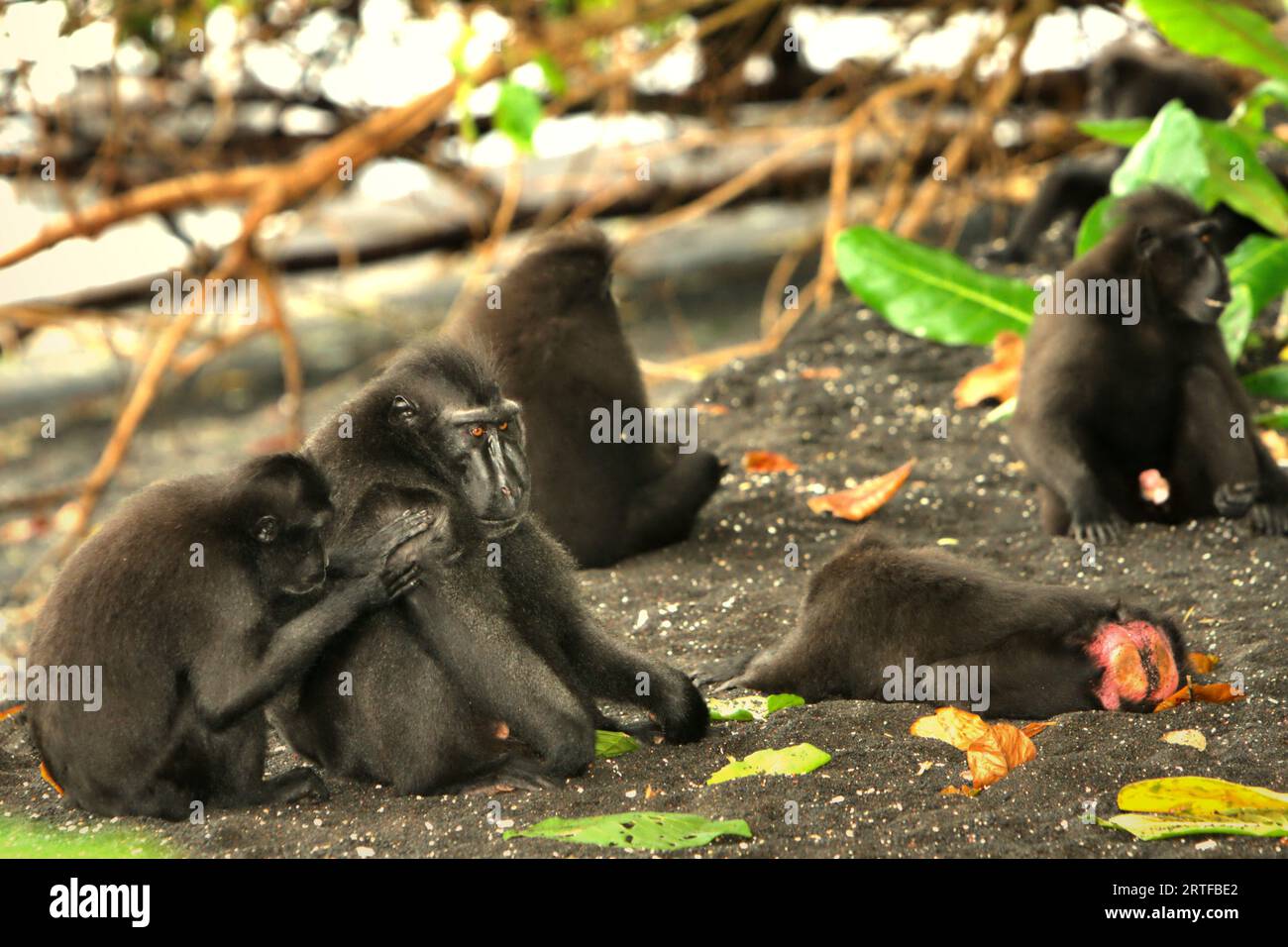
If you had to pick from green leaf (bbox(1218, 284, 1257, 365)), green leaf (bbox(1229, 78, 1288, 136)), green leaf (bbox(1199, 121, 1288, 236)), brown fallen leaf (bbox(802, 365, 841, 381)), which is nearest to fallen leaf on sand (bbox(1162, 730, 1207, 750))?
green leaf (bbox(1218, 284, 1257, 365))

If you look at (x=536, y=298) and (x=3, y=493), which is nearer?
Result: (x=536, y=298)

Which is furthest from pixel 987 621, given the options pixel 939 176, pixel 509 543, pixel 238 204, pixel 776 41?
pixel 776 41

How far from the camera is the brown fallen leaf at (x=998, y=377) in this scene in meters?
7.31

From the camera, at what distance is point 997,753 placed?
12.9ft

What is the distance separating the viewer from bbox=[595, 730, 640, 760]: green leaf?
14.3 ft

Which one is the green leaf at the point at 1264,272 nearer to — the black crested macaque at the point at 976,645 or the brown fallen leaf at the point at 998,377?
the brown fallen leaf at the point at 998,377

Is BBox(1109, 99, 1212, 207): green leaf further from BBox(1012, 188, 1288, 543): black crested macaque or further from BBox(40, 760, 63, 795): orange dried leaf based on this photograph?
BBox(40, 760, 63, 795): orange dried leaf

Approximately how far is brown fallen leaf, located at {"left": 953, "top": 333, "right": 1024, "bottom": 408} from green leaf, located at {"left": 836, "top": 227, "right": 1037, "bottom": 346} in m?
0.19

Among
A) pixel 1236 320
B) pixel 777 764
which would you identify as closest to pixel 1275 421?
pixel 1236 320

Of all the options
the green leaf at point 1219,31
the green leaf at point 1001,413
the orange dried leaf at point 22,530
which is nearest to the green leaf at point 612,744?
the green leaf at point 1001,413

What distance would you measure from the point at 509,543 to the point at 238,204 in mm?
5312

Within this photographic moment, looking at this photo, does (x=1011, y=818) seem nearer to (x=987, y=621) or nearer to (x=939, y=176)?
(x=987, y=621)

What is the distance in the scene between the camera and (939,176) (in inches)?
351

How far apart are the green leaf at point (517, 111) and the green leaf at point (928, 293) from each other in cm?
157
